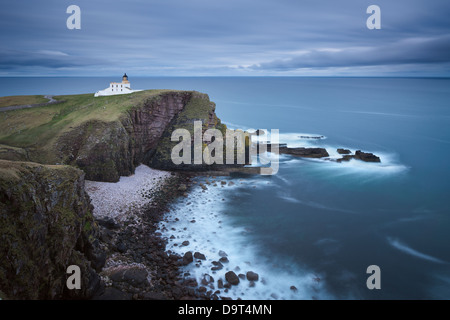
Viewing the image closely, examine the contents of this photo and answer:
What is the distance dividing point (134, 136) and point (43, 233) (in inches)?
1047

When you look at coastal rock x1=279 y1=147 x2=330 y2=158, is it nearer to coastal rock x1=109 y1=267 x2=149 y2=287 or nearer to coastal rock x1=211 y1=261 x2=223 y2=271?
coastal rock x1=211 y1=261 x2=223 y2=271

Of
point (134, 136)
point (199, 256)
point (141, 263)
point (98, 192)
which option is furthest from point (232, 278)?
point (134, 136)

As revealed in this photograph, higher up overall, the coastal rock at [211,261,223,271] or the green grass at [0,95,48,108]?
the green grass at [0,95,48,108]

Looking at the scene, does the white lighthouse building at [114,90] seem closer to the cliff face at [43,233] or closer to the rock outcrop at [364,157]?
the cliff face at [43,233]

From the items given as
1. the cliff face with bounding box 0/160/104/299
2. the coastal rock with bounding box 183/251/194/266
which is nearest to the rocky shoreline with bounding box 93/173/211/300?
the coastal rock with bounding box 183/251/194/266

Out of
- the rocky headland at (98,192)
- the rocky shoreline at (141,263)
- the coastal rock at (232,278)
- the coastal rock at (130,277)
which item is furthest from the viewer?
the coastal rock at (232,278)

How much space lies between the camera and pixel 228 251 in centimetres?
2383

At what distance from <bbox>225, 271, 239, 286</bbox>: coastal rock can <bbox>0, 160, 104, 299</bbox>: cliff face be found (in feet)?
26.7

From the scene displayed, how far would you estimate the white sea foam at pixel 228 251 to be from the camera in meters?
19.8

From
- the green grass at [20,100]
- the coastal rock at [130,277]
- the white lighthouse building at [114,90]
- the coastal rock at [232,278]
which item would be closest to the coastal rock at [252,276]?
the coastal rock at [232,278]

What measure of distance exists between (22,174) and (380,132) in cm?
6887

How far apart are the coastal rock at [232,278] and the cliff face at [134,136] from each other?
63.3 feet

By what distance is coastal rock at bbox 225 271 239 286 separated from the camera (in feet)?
65.2

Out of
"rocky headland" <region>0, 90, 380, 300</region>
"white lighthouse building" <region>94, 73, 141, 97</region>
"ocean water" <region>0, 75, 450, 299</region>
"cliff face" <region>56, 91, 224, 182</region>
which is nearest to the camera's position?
"rocky headland" <region>0, 90, 380, 300</region>
